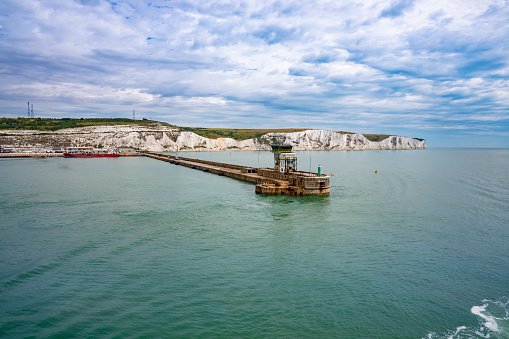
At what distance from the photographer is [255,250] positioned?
68.5 feet

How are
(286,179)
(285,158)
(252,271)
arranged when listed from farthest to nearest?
(285,158) → (286,179) → (252,271)

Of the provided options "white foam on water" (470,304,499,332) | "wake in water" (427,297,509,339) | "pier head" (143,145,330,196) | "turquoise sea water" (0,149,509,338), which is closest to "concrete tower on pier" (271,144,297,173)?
"pier head" (143,145,330,196)

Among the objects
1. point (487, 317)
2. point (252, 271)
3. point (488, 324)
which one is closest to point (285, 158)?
point (252, 271)

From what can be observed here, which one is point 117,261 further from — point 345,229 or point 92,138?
point 92,138

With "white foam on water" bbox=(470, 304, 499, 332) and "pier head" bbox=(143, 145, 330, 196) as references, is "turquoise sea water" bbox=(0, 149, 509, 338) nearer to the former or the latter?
"white foam on water" bbox=(470, 304, 499, 332)

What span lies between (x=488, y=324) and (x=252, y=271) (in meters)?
10.5

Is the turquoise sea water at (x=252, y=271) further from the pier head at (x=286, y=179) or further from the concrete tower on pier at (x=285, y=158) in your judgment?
the concrete tower on pier at (x=285, y=158)

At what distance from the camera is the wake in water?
12055mm

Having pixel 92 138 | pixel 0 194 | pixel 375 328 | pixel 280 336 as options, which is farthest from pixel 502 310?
pixel 92 138

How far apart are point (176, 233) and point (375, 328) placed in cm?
1603

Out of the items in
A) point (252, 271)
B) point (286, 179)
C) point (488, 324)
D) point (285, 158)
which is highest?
point (285, 158)

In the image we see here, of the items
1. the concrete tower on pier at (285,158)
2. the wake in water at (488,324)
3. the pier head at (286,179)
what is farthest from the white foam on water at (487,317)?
the concrete tower on pier at (285,158)

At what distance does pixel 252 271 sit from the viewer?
1756cm

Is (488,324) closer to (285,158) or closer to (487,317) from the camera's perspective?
(487,317)
